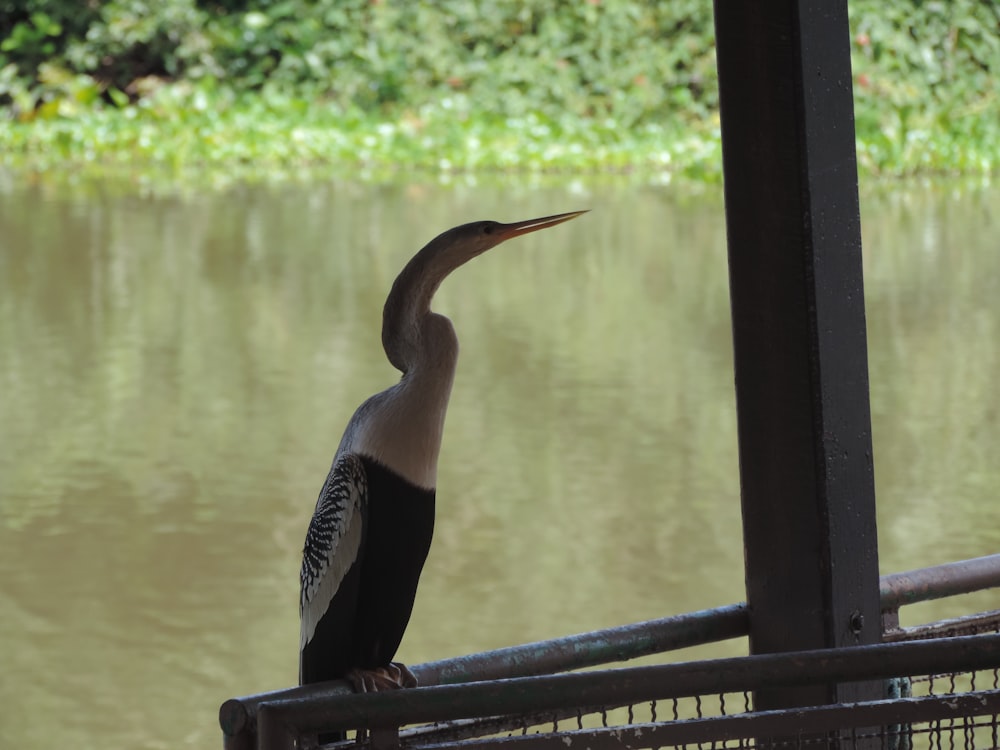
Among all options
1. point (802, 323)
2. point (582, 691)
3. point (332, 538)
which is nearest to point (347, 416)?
point (802, 323)

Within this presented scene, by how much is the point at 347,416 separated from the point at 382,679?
3117 millimetres

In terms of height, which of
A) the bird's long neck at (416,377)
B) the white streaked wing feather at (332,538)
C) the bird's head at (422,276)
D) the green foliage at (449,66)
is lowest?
the white streaked wing feather at (332,538)

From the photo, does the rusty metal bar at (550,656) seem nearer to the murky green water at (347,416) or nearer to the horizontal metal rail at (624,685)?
the horizontal metal rail at (624,685)

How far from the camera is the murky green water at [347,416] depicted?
10.2ft

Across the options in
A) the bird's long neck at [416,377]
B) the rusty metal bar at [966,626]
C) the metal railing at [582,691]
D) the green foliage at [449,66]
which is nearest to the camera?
the metal railing at [582,691]

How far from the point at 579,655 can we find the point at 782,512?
1.06ft

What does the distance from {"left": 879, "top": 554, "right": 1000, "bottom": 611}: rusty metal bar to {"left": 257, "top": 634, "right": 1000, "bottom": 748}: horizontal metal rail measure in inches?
18.7

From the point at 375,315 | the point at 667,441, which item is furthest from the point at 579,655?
the point at 375,315

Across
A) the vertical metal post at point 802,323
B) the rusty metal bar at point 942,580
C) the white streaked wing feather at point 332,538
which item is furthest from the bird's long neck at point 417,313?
the rusty metal bar at point 942,580

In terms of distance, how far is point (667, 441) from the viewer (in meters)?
4.27

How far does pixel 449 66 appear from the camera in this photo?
10078mm

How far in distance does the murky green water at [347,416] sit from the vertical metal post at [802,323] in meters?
1.51

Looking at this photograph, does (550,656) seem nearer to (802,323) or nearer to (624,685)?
(624,685)

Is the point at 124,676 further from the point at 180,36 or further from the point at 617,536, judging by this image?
the point at 180,36
